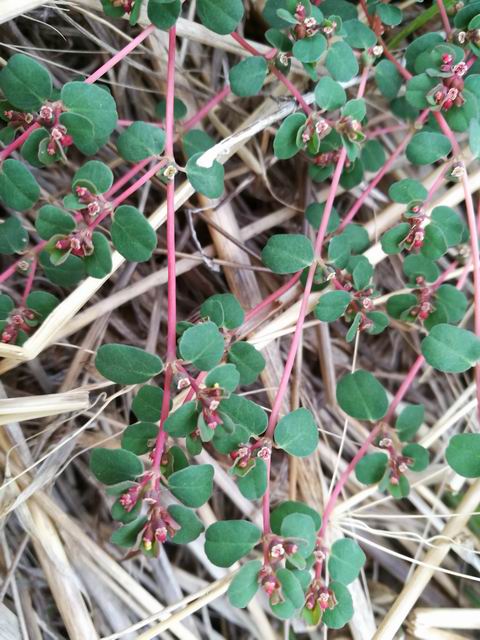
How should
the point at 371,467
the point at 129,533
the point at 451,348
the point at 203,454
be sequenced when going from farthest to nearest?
1. the point at 203,454
2. the point at 371,467
3. the point at 451,348
4. the point at 129,533

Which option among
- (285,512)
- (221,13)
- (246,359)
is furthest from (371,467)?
(221,13)

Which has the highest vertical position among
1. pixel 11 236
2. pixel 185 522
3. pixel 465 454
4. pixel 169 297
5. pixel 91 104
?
pixel 91 104

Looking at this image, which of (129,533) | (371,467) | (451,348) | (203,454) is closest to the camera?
(129,533)

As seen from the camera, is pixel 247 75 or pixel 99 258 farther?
pixel 247 75

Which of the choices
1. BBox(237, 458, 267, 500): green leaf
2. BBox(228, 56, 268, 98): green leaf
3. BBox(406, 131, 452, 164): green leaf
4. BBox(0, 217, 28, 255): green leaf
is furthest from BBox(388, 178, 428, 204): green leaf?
BBox(0, 217, 28, 255): green leaf

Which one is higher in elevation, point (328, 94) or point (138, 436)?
point (328, 94)

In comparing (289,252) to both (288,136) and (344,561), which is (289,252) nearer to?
(288,136)

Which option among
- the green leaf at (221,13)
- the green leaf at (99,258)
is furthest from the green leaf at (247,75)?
the green leaf at (99,258)
